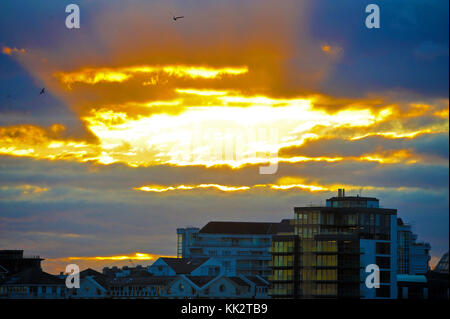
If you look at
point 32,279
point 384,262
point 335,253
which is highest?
point 335,253

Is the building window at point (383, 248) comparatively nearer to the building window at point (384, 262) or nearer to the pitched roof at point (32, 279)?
the building window at point (384, 262)

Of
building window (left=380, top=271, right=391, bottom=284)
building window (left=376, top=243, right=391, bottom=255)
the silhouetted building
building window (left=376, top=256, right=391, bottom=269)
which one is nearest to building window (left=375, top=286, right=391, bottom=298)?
building window (left=380, top=271, right=391, bottom=284)

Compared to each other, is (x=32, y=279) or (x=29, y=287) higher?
(x=32, y=279)

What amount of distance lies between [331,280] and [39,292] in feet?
174

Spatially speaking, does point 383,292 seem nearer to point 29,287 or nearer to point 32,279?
point 29,287

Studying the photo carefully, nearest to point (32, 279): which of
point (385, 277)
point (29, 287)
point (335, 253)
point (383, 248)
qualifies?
point (29, 287)

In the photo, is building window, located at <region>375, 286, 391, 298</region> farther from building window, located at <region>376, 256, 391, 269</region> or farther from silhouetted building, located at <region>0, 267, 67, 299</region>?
silhouetted building, located at <region>0, 267, 67, 299</region>

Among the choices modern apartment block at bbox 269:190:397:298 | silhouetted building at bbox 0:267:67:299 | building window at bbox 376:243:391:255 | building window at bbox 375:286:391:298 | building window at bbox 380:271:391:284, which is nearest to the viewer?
modern apartment block at bbox 269:190:397:298

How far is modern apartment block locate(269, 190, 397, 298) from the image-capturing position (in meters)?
175

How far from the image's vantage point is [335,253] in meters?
176

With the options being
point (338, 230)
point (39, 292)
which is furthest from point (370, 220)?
point (39, 292)

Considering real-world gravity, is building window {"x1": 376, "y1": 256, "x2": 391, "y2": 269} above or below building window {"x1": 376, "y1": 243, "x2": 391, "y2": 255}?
below

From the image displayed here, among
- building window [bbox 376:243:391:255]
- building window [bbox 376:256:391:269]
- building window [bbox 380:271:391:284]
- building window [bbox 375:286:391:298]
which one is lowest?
building window [bbox 375:286:391:298]
